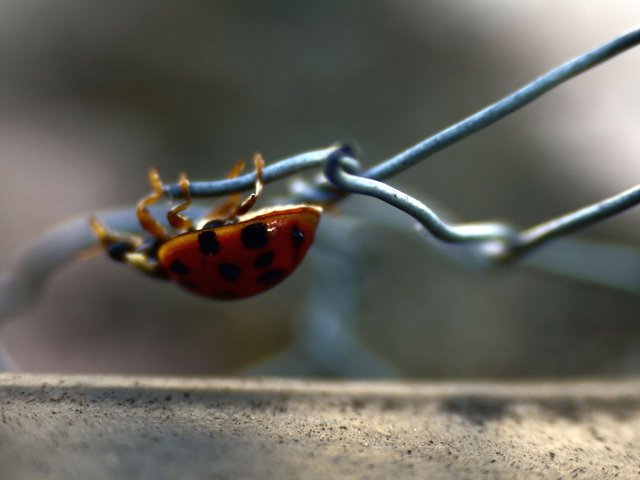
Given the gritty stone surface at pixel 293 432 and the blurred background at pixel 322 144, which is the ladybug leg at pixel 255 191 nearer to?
the gritty stone surface at pixel 293 432

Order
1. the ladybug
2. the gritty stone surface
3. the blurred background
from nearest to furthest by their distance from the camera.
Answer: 1. the gritty stone surface
2. the ladybug
3. the blurred background

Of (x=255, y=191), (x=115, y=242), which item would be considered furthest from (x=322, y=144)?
(x=255, y=191)

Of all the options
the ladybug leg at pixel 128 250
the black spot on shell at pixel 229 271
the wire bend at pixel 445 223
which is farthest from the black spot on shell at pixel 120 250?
the wire bend at pixel 445 223

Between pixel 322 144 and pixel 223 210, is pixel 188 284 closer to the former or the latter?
pixel 223 210

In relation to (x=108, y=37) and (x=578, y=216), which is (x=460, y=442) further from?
(x=108, y=37)

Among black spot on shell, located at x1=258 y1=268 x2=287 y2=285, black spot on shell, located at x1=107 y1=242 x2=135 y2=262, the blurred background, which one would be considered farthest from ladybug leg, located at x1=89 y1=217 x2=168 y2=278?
the blurred background

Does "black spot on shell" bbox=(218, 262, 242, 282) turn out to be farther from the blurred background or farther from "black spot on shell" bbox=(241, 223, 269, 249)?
the blurred background

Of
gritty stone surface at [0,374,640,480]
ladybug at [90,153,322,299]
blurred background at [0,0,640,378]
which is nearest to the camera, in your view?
gritty stone surface at [0,374,640,480]

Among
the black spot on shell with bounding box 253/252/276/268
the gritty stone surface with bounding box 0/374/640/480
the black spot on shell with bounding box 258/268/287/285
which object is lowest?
the gritty stone surface with bounding box 0/374/640/480
